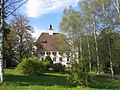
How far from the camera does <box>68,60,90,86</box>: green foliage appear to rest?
18906 millimetres

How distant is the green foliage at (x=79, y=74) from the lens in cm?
1891

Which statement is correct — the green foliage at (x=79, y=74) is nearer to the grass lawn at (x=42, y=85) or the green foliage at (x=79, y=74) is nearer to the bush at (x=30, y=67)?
the grass lawn at (x=42, y=85)

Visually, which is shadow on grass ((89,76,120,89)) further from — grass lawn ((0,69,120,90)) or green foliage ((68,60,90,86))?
green foliage ((68,60,90,86))

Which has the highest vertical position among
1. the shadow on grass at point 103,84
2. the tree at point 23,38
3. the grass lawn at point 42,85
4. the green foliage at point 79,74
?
the tree at point 23,38

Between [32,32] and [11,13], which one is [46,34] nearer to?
[32,32]

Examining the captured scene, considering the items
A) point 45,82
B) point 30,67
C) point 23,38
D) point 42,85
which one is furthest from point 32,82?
point 23,38

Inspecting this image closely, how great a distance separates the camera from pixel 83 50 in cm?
5853

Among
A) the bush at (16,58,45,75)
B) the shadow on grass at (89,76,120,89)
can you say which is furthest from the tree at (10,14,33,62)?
the shadow on grass at (89,76,120,89)

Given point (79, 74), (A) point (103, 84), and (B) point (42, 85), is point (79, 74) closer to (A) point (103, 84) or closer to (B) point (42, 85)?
(B) point (42, 85)

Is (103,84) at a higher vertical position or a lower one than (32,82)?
lower

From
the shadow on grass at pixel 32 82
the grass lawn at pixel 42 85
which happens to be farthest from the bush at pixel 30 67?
the grass lawn at pixel 42 85

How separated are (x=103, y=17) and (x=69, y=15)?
1595cm

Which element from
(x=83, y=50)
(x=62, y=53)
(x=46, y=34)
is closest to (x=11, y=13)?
(x=83, y=50)

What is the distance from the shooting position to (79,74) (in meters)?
19.0
